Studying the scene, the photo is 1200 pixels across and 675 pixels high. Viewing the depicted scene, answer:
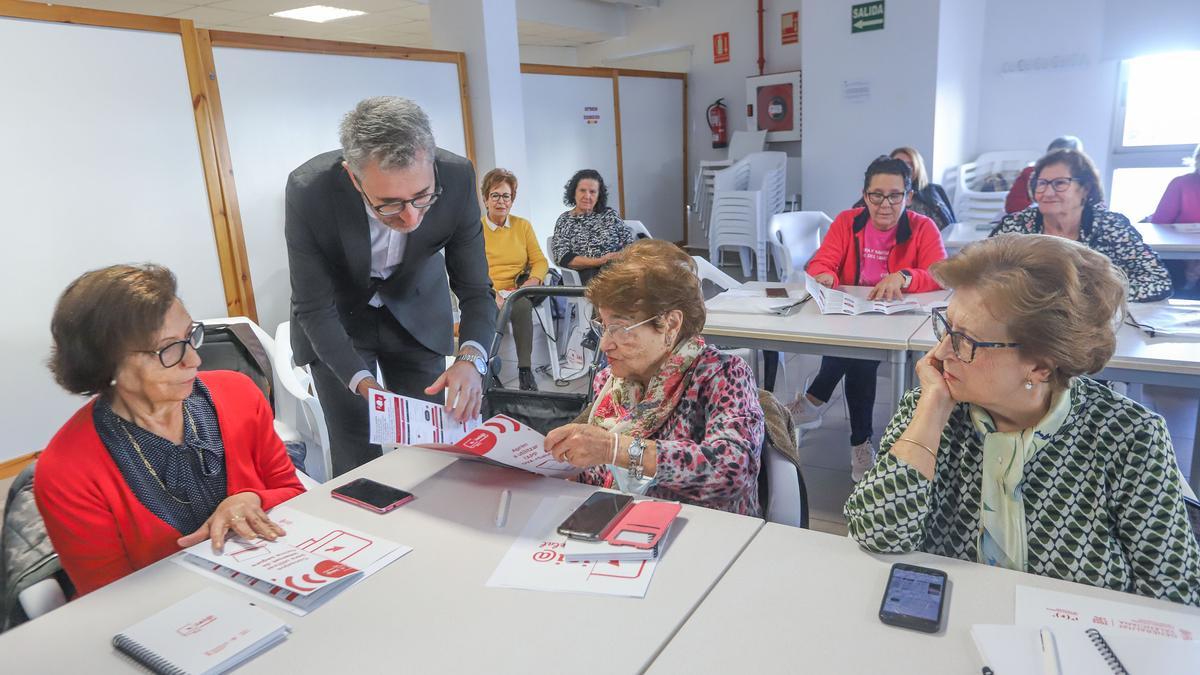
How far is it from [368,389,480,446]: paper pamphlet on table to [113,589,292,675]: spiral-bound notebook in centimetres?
38

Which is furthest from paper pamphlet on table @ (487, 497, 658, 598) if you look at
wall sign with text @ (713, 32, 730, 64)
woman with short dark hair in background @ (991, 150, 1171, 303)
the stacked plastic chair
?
wall sign with text @ (713, 32, 730, 64)

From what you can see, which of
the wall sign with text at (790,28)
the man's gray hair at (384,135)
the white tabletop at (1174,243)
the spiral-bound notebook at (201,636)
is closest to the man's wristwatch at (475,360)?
the man's gray hair at (384,135)

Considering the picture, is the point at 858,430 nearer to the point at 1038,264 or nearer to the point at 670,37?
the point at 1038,264

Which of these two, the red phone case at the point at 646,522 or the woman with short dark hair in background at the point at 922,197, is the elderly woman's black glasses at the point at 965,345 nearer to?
the red phone case at the point at 646,522

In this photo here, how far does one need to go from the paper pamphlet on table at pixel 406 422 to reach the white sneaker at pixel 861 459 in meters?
2.11

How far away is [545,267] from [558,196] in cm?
220

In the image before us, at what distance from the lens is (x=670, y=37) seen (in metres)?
9.15

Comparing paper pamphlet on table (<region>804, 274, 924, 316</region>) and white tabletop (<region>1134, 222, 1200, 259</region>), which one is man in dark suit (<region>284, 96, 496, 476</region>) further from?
white tabletop (<region>1134, 222, 1200, 259</region>)

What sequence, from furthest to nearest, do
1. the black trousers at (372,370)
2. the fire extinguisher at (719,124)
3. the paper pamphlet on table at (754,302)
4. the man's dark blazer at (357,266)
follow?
the fire extinguisher at (719,124) < the paper pamphlet on table at (754,302) < the black trousers at (372,370) < the man's dark blazer at (357,266)

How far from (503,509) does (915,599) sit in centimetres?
75

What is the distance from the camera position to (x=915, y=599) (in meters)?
1.09

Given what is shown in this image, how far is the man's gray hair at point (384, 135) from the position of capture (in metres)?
1.60

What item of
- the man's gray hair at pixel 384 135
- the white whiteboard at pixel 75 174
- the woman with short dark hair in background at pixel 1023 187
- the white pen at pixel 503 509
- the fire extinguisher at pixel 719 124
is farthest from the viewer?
the fire extinguisher at pixel 719 124

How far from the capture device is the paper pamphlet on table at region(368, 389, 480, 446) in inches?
56.4
